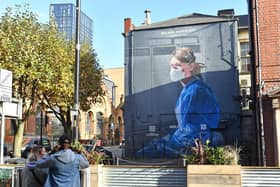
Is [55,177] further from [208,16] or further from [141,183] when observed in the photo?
[208,16]

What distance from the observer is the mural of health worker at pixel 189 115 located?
25.1 m

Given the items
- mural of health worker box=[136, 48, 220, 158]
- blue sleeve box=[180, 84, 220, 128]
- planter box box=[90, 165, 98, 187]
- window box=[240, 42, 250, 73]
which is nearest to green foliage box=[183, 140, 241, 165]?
planter box box=[90, 165, 98, 187]

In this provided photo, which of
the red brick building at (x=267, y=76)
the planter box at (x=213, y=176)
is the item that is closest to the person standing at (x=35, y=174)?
the planter box at (x=213, y=176)

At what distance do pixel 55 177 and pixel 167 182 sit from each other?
294 cm

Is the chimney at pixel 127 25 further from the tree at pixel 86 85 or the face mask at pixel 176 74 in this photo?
the face mask at pixel 176 74

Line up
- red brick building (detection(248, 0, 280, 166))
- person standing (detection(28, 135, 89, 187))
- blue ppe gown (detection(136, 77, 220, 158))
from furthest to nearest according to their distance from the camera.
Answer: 1. blue ppe gown (detection(136, 77, 220, 158))
2. red brick building (detection(248, 0, 280, 166))
3. person standing (detection(28, 135, 89, 187))

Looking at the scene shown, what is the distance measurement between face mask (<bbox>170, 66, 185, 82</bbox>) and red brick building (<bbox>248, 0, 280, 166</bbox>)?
12.4 metres

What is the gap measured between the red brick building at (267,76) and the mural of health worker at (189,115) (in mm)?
11204

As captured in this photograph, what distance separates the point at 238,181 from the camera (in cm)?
776

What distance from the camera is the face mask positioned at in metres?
26.7

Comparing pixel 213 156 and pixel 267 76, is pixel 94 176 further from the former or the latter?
pixel 267 76

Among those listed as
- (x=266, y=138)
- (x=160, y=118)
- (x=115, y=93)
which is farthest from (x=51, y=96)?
(x=115, y=93)

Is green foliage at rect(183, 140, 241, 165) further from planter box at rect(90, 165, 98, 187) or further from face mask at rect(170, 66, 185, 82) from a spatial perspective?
face mask at rect(170, 66, 185, 82)

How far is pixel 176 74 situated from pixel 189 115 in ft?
10.4
